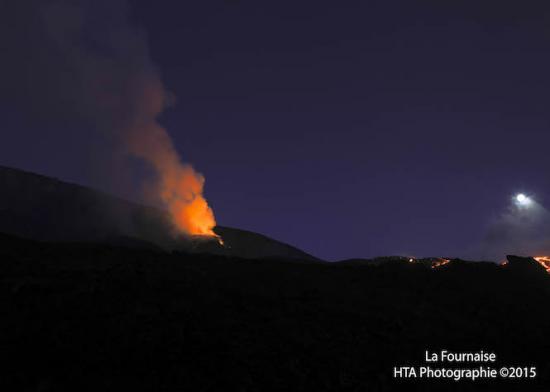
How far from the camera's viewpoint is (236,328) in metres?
21.6

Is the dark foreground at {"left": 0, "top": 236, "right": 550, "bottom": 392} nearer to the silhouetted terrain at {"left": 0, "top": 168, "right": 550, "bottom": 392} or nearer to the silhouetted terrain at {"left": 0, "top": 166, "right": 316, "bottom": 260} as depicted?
the silhouetted terrain at {"left": 0, "top": 168, "right": 550, "bottom": 392}

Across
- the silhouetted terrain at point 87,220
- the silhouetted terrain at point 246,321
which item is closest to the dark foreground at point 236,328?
the silhouetted terrain at point 246,321

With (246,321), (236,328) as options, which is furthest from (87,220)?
(236,328)

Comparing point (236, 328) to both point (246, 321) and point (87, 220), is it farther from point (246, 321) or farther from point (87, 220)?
point (87, 220)

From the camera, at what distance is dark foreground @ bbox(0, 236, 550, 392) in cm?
1759

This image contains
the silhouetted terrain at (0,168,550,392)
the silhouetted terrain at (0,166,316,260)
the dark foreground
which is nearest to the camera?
the dark foreground

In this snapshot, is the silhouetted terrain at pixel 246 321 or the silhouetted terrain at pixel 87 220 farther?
the silhouetted terrain at pixel 87 220

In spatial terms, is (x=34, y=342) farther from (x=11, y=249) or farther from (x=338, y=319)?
(x=11, y=249)

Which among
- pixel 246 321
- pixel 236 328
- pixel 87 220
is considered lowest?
pixel 236 328

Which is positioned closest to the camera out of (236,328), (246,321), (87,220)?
(236,328)

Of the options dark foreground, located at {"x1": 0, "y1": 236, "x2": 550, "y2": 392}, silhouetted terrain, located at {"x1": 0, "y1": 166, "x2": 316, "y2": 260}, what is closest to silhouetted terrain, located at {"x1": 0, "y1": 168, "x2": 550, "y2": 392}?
dark foreground, located at {"x1": 0, "y1": 236, "x2": 550, "y2": 392}

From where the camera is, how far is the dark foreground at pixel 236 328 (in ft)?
57.7

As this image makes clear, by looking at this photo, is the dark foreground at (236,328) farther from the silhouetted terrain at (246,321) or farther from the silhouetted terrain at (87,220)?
the silhouetted terrain at (87,220)

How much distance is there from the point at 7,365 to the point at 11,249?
787 inches
